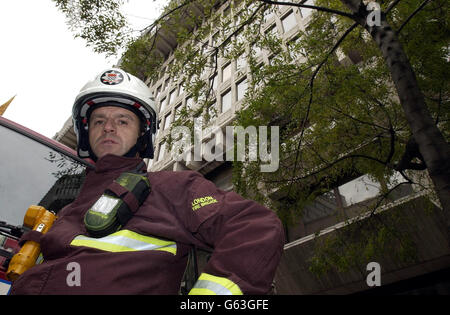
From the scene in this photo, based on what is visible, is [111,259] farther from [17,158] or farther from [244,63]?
[244,63]

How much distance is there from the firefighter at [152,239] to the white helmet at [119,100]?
0.79m

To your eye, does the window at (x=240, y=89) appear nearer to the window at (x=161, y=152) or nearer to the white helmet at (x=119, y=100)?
the window at (x=161, y=152)

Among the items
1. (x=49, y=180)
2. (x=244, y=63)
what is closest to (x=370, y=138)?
(x=49, y=180)

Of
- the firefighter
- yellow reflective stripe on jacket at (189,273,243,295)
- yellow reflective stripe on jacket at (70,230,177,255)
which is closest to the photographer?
yellow reflective stripe on jacket at (189,273,243,295)

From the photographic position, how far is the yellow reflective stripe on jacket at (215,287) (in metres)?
1.07

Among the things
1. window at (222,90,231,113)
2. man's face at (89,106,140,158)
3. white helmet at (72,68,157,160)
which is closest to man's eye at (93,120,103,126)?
man's face at (89,106,140,158)

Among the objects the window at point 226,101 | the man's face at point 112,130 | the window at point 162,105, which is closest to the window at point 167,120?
the window at point 162,105

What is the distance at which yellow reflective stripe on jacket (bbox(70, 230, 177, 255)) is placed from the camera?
138 cm

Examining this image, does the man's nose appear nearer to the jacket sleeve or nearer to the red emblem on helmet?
the red emblem on helmet

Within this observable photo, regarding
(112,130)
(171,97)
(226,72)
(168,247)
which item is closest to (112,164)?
(112,130)

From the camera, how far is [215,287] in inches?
42.9

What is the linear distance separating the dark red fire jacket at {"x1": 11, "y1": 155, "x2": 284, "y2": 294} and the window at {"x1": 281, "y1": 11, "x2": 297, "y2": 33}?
57.1 ft

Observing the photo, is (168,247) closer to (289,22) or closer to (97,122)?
(97,122)

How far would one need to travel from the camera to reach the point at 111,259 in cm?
130
